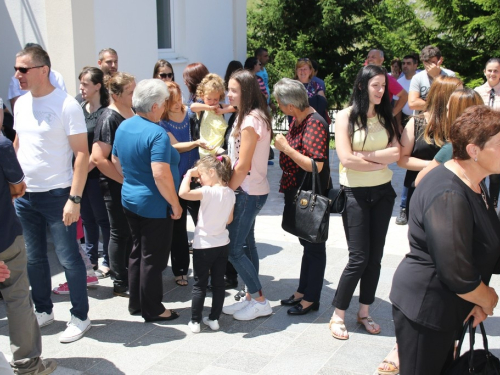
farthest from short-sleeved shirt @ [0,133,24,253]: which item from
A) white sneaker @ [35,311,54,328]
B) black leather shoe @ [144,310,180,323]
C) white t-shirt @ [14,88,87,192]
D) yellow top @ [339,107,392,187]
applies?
yellow top @ [339,107,392,187]

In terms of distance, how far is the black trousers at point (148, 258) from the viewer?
4414 mm

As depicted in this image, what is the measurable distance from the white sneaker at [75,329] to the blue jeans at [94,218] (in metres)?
1.16

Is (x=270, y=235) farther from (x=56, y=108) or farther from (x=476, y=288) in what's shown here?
(x=476, y=288)

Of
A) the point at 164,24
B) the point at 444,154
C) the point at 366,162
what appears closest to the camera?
the point at 444,154

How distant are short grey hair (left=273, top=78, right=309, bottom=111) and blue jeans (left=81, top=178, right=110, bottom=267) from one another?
1.93 meters

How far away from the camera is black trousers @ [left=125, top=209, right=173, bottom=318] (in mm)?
4414

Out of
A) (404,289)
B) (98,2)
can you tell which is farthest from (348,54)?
(404,289)

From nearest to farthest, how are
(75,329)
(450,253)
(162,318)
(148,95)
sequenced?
(450,253), (148,95), (75,329), (162,318)

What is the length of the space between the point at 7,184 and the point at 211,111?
2.17 metres

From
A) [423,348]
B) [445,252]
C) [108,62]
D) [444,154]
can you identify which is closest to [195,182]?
[444,154]

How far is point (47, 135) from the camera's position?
163 inches

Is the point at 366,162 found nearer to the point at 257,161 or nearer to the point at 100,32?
the point at 257,161

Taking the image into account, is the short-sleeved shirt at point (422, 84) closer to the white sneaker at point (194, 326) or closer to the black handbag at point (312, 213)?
the black handbag at point (312, 213)

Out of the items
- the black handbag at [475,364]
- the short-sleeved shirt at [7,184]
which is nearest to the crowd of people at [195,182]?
the short-sleeved shirt at [7,184]
